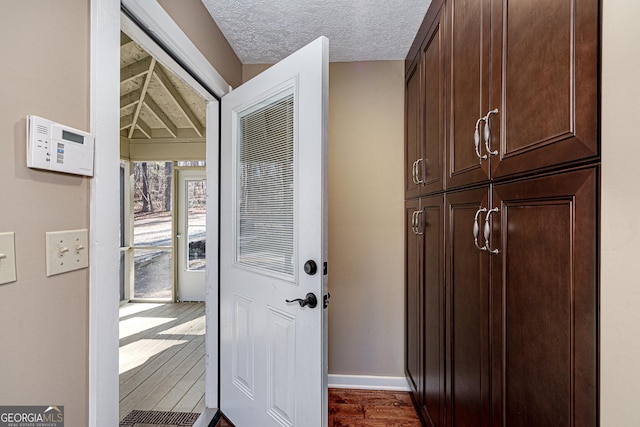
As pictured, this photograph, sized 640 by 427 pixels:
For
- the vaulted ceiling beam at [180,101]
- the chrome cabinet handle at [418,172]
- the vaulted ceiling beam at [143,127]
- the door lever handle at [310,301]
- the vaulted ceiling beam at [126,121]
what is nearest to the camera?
the door lever handle at [310,301]

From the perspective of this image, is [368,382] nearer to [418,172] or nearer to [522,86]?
[418,172]

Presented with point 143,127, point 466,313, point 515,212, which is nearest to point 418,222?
point 466,313

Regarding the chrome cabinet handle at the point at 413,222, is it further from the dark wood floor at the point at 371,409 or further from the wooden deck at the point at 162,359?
the wooden deck at the point at 162,359

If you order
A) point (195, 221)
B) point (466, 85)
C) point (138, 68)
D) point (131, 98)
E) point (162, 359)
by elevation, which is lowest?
point (162, 359)

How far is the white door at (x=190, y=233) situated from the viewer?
484 cm

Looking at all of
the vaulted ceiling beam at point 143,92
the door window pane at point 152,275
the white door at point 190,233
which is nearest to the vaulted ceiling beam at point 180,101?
the vaulted ceiling beam at point 143,92

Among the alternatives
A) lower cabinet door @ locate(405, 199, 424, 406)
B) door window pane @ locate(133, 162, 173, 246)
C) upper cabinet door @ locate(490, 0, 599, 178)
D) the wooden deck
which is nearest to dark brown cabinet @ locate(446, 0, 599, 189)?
upper cabinet door @ locate(490, 0, 599, 178)

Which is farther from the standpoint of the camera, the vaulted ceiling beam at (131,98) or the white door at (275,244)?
the vaulted ceiling beam at (131,98)

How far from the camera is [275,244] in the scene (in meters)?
1.62

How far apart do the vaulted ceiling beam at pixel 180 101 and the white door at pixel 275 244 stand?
8.47 ft

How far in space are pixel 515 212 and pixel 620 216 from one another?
1.01ft

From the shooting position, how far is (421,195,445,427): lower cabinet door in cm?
151

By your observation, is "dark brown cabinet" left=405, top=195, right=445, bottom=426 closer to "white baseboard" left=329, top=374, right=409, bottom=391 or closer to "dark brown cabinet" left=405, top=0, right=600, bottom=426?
"dark brown cabinet" left=405, top=0, right=600, bottom=426

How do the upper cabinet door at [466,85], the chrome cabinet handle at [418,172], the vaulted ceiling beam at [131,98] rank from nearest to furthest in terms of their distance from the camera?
the upper cabinet door at [466,85], the chrome cabinet handle at [418,172], the vaulted ceiling beam at [131,98]
